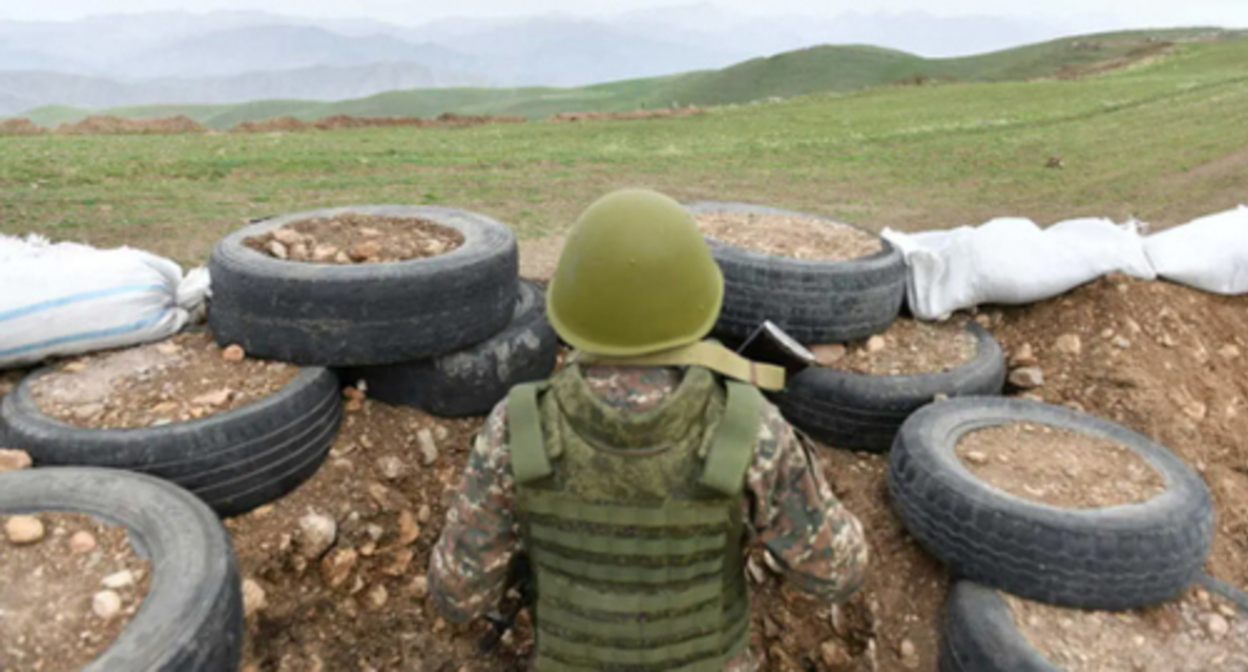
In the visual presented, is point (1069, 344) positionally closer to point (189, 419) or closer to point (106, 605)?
point (189, 419)

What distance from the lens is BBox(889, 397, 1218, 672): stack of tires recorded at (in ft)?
10.7

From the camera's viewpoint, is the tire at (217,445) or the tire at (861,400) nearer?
the tire at (217,445)

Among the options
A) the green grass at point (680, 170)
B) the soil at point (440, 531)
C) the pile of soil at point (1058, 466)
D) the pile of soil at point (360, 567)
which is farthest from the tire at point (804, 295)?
the green grass at point (680, 170)

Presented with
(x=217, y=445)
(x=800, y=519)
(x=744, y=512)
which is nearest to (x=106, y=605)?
(x=217, y=445)

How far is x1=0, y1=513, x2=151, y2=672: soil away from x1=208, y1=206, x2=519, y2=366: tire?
49.4 inches

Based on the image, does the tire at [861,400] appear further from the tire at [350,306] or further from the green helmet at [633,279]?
Result: the green helmet at [633,279]

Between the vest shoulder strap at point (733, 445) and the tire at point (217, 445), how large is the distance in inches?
96.9

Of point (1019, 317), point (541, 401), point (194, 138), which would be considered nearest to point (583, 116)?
point (194, 138)

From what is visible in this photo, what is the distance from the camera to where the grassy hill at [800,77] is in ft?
147

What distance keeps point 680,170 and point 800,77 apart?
37412mm

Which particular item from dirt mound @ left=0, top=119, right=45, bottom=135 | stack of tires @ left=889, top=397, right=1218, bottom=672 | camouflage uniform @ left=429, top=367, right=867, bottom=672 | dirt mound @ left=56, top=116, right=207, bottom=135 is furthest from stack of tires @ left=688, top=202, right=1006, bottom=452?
dirt mound @ left=0, top=119, right=45, bottom=135

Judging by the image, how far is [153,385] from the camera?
4051 mm

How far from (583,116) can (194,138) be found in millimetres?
11626

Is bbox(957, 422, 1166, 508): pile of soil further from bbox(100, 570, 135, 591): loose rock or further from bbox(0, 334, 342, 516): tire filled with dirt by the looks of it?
A: bbox(100, 570, 135, 591): loose rock
